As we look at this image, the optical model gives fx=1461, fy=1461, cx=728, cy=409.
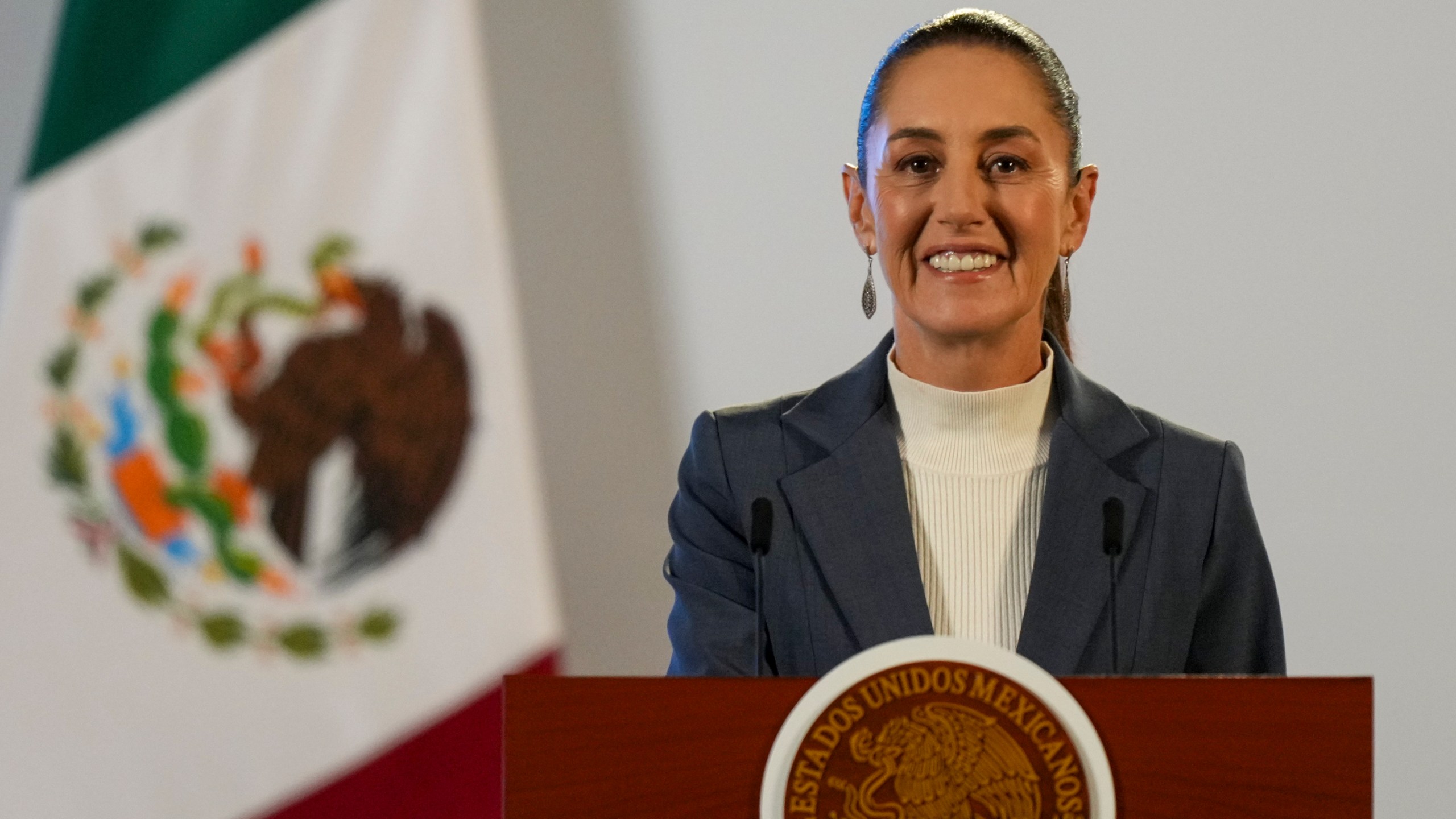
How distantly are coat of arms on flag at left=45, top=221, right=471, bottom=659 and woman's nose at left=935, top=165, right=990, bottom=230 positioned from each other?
1301 millimetres

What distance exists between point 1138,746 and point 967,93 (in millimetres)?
677

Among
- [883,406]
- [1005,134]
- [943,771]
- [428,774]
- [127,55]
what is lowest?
[428,774]

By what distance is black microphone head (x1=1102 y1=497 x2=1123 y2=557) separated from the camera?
4.20 feet

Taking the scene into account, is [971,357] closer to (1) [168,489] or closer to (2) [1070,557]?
(2) [1070,557]

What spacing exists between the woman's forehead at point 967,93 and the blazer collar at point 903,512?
0.82 ft

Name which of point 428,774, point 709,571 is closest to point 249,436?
point 428,774

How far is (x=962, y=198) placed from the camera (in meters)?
1.34

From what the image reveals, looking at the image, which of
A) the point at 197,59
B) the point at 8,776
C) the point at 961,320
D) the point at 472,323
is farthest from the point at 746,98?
the point at 8,776

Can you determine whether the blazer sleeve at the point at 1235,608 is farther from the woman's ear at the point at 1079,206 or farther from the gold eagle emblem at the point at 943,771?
the gold eagle emblem at the point at 943,771

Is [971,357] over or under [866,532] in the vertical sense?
over

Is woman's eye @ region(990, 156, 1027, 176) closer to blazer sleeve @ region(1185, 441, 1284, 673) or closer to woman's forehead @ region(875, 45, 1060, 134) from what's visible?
woman's forehead @ region(875, 45, 1060, 134)

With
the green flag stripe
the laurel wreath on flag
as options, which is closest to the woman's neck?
the laurel wreath on flag

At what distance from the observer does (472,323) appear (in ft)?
8.16

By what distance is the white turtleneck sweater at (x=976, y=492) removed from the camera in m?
1.34
